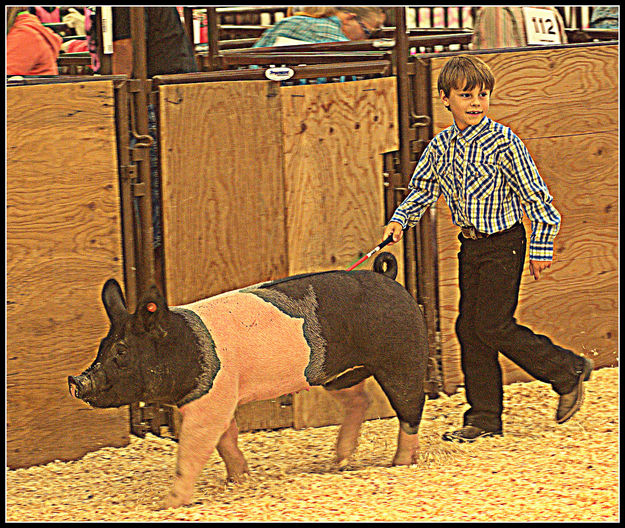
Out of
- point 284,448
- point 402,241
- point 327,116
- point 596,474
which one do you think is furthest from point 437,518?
point 327,116

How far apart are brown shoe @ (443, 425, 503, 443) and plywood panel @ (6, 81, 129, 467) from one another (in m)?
1.82

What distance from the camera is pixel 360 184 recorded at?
5273 mm

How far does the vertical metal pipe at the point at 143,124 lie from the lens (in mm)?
4980

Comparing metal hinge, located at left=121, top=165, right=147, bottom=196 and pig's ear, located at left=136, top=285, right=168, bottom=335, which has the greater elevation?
metal hinge, located at left=121, top=165, right=147, bottom=196

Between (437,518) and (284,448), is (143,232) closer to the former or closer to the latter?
(284,448)

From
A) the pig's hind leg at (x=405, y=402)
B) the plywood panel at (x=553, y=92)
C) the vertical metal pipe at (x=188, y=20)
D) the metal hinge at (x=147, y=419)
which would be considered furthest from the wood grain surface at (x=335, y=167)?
the vertical metal pipe at (x=188, y=20)

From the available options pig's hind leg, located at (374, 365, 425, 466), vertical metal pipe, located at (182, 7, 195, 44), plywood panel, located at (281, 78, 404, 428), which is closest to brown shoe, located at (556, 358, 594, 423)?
pig's hind leg, located at (374, 365, 425, 466)

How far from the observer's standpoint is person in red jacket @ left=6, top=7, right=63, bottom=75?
550 centimetres

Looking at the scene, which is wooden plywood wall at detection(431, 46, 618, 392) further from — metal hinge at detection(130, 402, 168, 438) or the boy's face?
metal hinge at detection(130, 402, 168, 438)

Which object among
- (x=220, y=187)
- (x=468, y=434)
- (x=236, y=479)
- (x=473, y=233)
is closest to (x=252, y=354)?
(x=236, y=479)

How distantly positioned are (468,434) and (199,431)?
1.55 m

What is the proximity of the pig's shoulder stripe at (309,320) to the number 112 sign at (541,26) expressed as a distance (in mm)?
2958

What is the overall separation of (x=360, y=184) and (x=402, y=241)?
0.43 metres

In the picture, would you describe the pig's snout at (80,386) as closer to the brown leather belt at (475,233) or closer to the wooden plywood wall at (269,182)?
the wooden plywood wall at (269,182)
